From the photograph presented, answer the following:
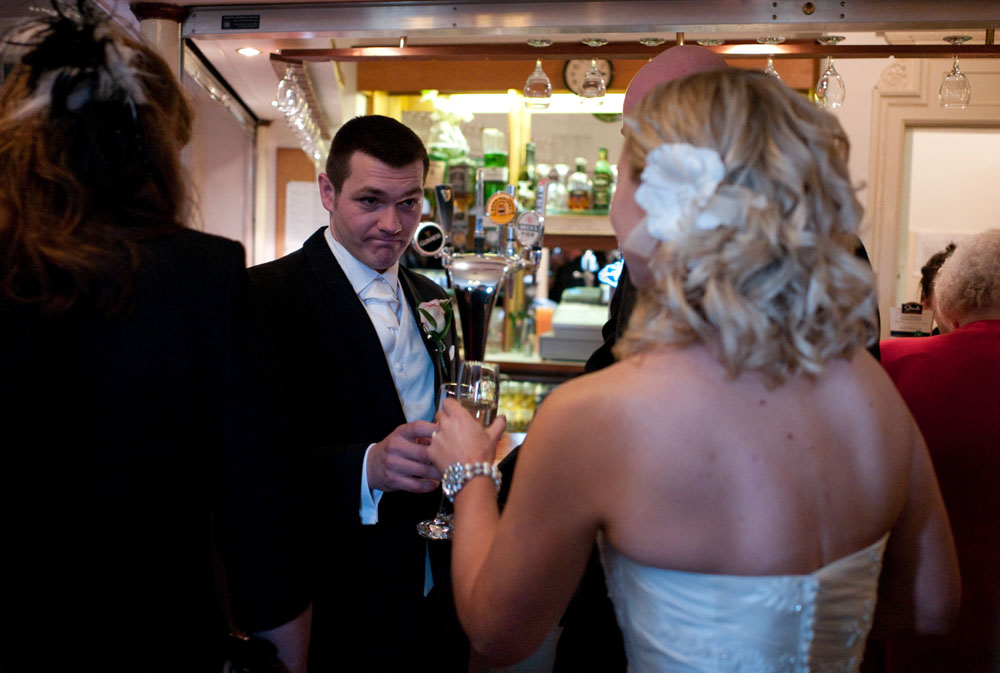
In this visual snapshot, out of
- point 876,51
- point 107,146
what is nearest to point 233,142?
point 876,51

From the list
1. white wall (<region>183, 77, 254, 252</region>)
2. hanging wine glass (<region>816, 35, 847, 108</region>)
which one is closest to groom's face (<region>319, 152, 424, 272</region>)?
hanging wine glass (<region>816, 35, 847, 108</region>)

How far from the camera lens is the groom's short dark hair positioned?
211 centimetres

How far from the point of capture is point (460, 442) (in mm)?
1320

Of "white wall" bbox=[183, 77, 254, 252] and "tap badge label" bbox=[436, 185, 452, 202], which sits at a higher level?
"white wall" bbox=[183, 77, 254, 252]

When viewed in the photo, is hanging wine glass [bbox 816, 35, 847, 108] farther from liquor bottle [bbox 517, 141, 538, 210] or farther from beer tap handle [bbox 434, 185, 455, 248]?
liquor bottle [bbox 517, 141, 538, 210]

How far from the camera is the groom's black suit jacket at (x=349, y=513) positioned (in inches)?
74.1

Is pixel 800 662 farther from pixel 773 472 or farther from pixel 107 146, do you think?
pixel 107 146

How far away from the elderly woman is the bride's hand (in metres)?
1.41

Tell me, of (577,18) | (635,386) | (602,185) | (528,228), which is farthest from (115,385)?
(602,185)

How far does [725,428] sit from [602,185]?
3285 millimetres

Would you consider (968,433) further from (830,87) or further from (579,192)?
(579,192)

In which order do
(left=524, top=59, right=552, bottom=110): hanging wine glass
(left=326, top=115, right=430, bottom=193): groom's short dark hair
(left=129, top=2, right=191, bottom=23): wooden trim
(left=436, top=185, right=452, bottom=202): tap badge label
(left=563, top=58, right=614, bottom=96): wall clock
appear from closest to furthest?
(left=326, top=115, right=430, bottom=193): groom's short dark hair < (left=129, top=2, right=191, bottom=23): wooden trim < (left=524, top=59, right=552, bottom=110): hanging wine glass < (left=436, top=185, right=452, bottom=202): tap badge label < (left=563, top=58, right=614, bottom=96): wall clock

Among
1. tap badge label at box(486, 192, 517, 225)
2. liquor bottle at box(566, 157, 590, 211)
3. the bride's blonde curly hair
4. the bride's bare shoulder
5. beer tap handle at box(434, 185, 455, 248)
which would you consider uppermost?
liquor bottle at box(566, 157, 590, 211)

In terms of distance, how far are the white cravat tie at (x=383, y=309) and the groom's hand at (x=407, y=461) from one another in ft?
1.28
